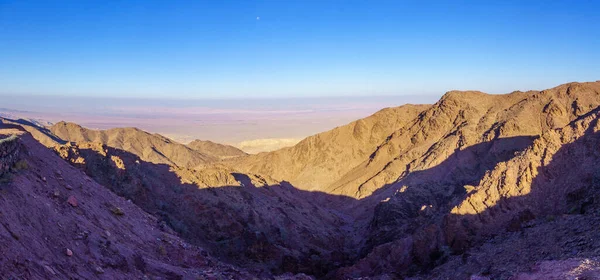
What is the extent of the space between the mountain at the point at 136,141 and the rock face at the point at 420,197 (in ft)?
57.6

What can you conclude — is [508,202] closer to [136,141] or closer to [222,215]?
[222,215]

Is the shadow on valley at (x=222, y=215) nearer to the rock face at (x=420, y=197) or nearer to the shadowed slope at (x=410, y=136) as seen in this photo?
the rock face at (x=420, y=197)

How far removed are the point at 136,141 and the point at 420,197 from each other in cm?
4991

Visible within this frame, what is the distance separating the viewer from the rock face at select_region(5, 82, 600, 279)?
13.8 m

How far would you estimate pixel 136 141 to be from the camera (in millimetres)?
67250

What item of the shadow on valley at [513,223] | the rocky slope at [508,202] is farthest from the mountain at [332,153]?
the shadow on valley at [513,223]

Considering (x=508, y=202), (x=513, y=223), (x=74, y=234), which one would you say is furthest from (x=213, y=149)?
(x=74, y=234)

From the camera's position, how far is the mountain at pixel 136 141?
64938 millimetres

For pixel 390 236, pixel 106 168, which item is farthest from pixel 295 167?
pixel 106 168

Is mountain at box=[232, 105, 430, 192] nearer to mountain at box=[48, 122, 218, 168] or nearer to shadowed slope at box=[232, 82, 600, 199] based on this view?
shadowed slope at box=[232, 82, 600, 199]

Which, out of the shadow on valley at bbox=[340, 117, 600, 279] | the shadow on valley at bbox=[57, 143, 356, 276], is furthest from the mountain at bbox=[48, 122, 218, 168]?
the shadow on valley at bbox=[340, 117, 600, 279]

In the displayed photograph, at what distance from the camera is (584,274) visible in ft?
24.4

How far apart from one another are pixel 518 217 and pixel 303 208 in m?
19.3

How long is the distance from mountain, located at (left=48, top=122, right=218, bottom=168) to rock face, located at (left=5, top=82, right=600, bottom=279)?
57.6ft
